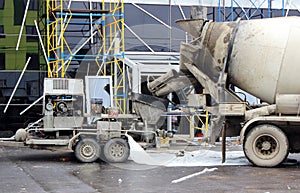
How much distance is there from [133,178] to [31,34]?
1047 cm

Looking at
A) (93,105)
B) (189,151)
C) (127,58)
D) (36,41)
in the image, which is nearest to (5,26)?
(36,41)

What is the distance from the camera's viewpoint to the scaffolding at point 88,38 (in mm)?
20516

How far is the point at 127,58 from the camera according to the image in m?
21.2

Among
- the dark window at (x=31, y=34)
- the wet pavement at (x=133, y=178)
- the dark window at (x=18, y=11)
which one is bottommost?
the wet pavement at (x=133, y=178)

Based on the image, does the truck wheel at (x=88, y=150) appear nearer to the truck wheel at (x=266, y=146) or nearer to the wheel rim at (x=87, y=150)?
the wheel rim at (x=87, y=150)

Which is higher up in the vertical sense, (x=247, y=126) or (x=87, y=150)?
(x=247, y=126)

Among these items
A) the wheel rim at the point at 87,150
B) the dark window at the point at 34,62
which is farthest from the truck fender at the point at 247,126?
the dark window at the point at 34,62

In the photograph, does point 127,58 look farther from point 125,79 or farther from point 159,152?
point 159,152

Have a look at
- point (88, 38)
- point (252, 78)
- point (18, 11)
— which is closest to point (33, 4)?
point (18, 11)

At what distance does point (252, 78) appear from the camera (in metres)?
14.8

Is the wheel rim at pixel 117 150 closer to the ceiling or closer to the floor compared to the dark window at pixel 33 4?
closer to the floor

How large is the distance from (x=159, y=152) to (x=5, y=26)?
8478 millimetres

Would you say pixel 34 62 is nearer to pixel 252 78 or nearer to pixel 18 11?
pixel 18 11

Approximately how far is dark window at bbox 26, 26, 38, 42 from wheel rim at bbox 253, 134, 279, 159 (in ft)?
32.7
